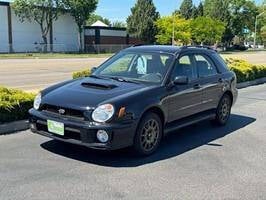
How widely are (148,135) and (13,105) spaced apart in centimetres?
268

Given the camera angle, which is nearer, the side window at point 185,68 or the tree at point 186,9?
the side window at point 185,68

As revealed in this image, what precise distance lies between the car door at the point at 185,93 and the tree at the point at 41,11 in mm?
53524

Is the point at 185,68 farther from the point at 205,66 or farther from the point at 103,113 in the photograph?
the point at 103,113

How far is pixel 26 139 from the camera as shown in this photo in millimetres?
7129

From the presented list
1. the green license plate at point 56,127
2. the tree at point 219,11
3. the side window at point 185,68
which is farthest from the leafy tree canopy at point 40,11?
the green license plate at point 56,127

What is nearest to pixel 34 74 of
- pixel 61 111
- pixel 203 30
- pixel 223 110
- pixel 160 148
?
pixel 223 110

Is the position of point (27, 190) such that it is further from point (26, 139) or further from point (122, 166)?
point (26, 139)

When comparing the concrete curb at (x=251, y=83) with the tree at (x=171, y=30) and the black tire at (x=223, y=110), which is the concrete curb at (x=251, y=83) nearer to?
the black tire at (x=223, y=110)

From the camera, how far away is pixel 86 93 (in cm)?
620

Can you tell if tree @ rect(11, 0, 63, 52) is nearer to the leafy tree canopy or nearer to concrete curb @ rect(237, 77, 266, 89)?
the leafy tree canopy

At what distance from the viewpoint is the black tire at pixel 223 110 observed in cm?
861

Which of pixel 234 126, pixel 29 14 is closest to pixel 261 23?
pixel 29 14

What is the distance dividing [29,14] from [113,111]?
184 feet


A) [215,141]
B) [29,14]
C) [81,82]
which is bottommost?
[215,141]
